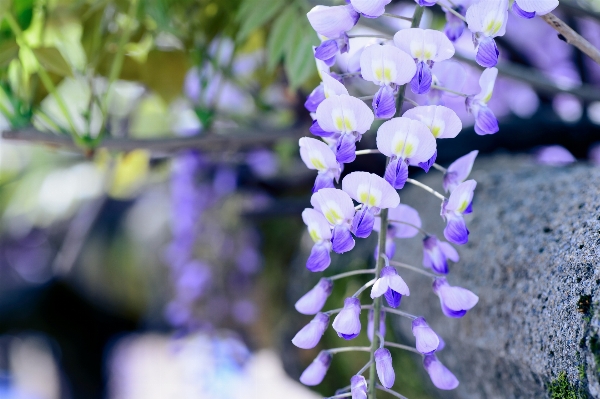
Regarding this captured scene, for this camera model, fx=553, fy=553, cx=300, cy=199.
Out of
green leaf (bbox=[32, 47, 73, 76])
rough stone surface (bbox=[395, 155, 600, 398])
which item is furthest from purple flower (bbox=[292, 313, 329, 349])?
green leaf (bbox=[32, 47, 73, 76])

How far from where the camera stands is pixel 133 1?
780 mm

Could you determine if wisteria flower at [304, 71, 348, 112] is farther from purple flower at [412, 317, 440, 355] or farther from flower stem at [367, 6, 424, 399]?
purple flower at [412, 317, 440, 355]

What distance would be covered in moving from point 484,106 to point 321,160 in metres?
0.15

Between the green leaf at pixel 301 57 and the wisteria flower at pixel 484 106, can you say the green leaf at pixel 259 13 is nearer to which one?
the green leaf at pixel 301 57

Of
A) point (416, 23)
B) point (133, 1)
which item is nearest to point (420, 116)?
point (416, 23)

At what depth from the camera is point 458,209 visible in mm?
469

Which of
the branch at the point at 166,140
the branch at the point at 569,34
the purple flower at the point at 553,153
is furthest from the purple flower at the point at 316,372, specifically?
the purple flower at the point at 553,153

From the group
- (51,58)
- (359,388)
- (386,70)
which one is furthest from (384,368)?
(51,58)

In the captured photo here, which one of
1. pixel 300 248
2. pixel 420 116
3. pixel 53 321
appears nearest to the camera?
pixel 420 116

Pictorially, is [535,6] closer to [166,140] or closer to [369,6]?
[369,6]

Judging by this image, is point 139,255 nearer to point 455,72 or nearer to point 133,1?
point 133,1

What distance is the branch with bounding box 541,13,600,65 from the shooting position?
471mm

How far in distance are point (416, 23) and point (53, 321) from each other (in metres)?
2.37

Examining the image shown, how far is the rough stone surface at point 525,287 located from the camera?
0.47 metres
